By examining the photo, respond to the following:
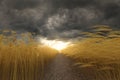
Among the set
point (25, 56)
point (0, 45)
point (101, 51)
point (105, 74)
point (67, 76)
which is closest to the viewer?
point (101, 51)

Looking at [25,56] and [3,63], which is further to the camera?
[25,56]

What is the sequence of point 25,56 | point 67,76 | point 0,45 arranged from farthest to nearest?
1. point 25,56
2. point 67,76
3. point 0,45

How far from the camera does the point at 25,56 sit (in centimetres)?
247

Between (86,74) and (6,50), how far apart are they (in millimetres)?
956

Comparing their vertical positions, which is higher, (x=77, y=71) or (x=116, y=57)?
(x=77, y=71)

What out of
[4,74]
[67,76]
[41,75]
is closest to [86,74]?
[67,76]

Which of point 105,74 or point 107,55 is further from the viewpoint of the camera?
point 105,74

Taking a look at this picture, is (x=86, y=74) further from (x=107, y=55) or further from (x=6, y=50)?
(x=6, y=50)

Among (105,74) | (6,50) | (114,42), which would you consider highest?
(6,50)

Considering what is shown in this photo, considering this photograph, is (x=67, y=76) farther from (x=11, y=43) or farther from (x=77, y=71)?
(x=11, y=43)

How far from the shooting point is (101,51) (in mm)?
1366

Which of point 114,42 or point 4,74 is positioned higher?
point 4,74

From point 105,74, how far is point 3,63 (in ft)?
3.81

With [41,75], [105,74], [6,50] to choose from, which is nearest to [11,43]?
[6,50]
